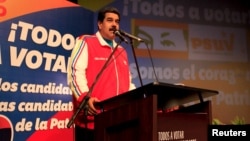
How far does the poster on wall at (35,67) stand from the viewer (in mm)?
3066

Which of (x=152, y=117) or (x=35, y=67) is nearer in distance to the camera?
(x=152, y=117)

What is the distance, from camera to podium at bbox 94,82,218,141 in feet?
5.21

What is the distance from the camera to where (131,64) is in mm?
4512

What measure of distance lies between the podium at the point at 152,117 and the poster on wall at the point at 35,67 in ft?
4.45

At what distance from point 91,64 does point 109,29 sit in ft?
0.94

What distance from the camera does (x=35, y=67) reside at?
331 centimetres

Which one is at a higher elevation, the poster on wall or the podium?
the poster on wall

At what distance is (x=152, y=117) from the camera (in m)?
1.56

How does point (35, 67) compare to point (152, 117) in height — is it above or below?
above

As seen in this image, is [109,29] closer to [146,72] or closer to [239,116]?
[146,72]

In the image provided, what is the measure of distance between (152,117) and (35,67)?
77.4 inches

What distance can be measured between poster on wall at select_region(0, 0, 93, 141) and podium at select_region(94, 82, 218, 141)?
136 centimetres

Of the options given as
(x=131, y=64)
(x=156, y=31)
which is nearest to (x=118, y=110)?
(x=131, y=64)

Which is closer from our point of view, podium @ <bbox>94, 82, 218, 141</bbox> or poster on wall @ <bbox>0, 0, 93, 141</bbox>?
podium @ <bbox>94, 82, 218, 141</bbox>
